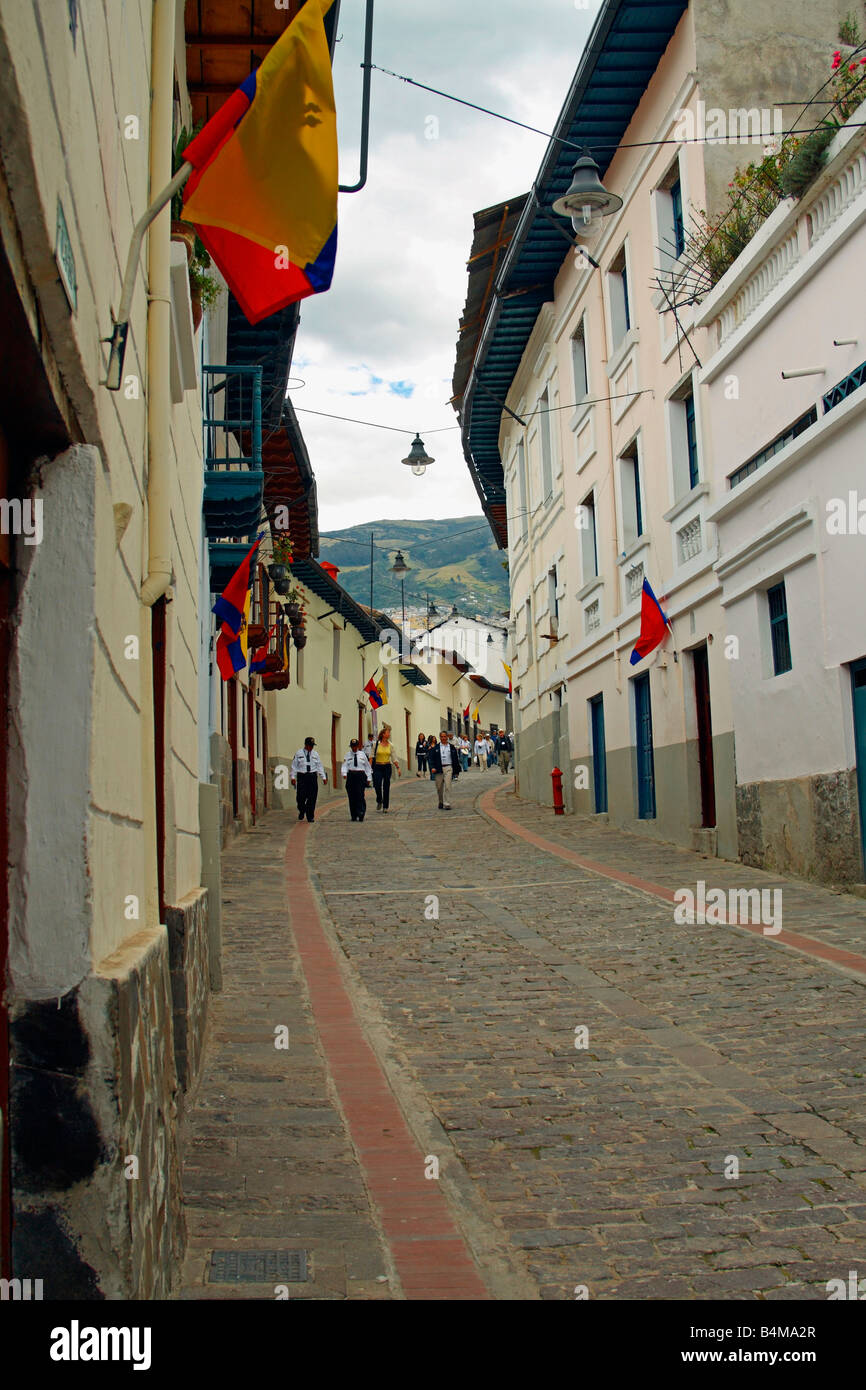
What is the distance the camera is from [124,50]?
408 centimetres

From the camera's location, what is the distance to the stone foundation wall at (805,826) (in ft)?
36.1

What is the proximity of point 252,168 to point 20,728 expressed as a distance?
2.04 m

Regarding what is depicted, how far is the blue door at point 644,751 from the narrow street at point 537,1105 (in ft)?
22.0

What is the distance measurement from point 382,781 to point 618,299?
1103 centimetres

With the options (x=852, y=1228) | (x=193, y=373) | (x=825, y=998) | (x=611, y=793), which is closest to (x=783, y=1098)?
(x=852, y=1228)

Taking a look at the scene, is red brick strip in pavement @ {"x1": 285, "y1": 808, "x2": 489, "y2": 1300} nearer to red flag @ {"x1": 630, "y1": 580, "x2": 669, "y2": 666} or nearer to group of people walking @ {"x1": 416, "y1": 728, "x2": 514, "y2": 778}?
red flag @ {"x1": 630, "y1": 580, "x2": 669, "y2": 666}

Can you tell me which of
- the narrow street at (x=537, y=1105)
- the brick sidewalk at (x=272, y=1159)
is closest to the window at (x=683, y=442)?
the narrow street at (x=537, y=1105)

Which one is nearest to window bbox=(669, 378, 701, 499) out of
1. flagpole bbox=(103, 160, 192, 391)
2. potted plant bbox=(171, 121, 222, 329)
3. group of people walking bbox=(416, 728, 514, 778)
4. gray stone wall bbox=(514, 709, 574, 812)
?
potted plant bbox=(171, 121, 222, 329)

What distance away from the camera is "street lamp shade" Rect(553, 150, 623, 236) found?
43.8ft

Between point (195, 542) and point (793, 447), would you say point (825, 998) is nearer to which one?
point (195, 542)

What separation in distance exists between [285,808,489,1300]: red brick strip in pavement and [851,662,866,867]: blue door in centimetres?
499

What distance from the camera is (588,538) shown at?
2144 cm

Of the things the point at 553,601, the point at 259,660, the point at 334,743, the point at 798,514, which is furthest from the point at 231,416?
the point at 334,743

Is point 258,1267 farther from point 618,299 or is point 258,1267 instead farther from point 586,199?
point 618,299
